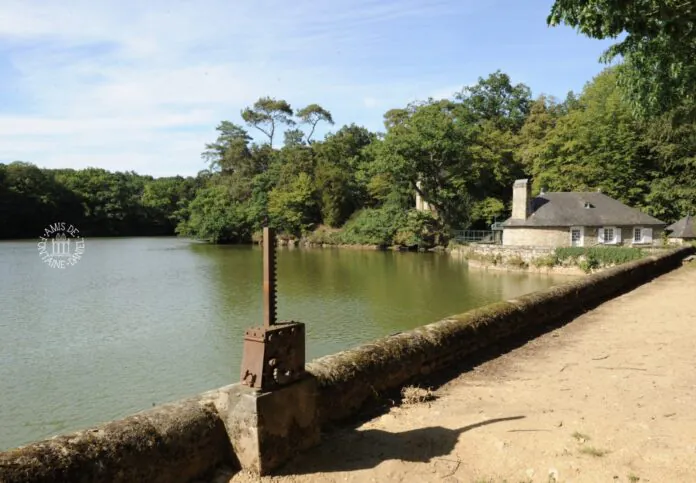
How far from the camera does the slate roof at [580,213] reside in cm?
3247

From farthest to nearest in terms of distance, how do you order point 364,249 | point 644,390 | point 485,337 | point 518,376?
point 364,249
point 485,337
point 518,376
point 644,390

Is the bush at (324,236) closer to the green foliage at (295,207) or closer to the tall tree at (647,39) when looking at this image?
the green foliage at (295,207)

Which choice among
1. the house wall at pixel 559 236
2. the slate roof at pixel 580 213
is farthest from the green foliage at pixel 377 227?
the house wall at pixel 559 236

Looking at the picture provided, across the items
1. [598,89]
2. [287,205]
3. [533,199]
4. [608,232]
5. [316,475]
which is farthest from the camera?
[287,205]

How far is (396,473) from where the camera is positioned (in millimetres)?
3449

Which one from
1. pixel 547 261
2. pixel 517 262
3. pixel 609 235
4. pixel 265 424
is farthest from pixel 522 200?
pixel 265 424

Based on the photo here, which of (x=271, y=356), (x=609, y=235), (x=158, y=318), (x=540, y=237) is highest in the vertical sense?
(x=609, y=235)

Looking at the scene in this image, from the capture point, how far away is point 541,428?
13.8 feet

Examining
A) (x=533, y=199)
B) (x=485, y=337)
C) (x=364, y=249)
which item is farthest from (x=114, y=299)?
(x=364, y=249)

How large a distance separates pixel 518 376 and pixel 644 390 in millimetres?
1211

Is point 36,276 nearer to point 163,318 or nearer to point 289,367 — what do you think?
point 163,318

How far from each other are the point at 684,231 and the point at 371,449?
36218 mm

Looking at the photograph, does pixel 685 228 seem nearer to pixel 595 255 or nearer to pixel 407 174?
pixel 595 255

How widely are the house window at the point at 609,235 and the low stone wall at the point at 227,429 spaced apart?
101 ft
